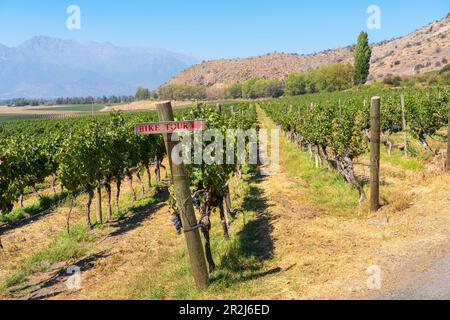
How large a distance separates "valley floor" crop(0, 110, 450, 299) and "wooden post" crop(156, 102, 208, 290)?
0.47 meters

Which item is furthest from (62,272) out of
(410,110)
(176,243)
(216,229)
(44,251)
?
(410,110)

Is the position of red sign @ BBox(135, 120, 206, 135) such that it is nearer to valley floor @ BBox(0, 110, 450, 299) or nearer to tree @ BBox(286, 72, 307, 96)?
valley floor @ BBox(0, 110, 450, 299)

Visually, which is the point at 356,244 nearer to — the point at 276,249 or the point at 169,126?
the point at 276,249

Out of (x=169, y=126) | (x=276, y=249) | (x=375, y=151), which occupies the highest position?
(x=169, y=126)

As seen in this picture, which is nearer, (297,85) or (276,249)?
(276,249)

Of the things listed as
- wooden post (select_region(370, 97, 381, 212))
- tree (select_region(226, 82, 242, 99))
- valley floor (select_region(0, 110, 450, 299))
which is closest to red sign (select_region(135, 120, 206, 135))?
valley floor (select_region(0, 110, 450, 299))

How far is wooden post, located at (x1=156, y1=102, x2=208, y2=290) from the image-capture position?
345 inches

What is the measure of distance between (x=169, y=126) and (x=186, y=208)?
193cm

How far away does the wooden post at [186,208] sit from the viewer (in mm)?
8766

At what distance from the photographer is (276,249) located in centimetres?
1149

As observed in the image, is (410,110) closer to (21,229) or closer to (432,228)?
(432,228)

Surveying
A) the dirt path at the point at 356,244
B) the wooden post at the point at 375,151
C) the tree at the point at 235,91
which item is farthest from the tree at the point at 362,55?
the wooden post at the point at 375,151

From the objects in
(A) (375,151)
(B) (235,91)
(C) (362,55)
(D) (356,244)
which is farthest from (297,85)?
(D) (356,244)
